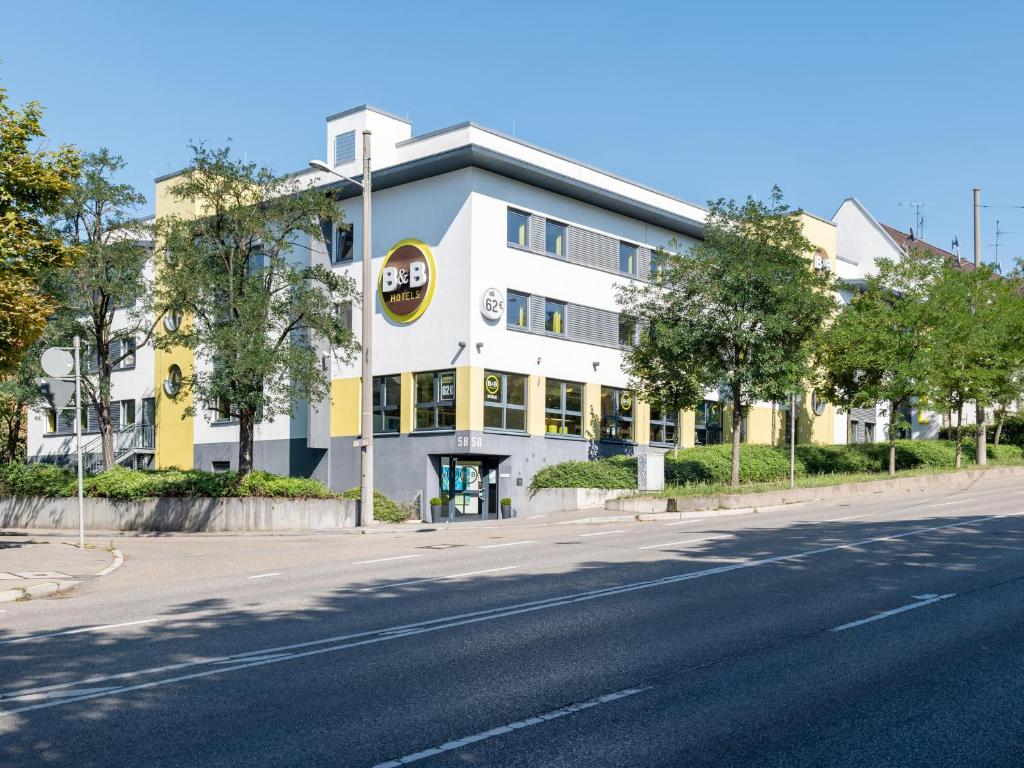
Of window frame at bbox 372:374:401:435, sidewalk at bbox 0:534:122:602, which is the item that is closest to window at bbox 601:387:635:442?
window frame at bbox 372:374:401:435

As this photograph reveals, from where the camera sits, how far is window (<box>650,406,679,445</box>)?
4075 centimetres

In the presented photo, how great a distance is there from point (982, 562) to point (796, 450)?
27.7 m

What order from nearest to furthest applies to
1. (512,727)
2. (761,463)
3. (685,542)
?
(512,727) < (685,542) < (761,463)

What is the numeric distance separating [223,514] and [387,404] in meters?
9.07

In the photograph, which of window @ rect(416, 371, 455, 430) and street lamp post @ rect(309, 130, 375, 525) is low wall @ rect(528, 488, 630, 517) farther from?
street lamp post @ rect(309, 130, 375, 525)

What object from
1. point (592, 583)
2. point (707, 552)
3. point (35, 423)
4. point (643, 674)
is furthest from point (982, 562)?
point (35, 423)

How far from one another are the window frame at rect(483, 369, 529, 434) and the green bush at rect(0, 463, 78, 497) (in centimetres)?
1307

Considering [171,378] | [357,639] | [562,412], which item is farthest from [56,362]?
[171,378]

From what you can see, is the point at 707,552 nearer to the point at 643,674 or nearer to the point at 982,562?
the point at 982,562

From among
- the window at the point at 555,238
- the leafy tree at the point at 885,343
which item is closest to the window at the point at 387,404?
the window at the point at 555,238

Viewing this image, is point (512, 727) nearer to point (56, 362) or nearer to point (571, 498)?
point (56, 362)

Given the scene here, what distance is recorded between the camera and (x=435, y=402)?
3488cm

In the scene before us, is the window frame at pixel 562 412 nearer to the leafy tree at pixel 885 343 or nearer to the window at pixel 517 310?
the window at pixel 517 310

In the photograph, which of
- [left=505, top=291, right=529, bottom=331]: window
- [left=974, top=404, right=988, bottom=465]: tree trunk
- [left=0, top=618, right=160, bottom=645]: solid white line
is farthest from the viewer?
[left=974, top=404, right=988, bottom=465]: tree trunk
